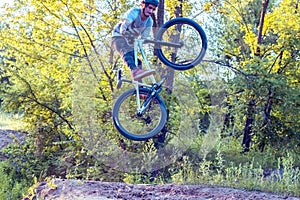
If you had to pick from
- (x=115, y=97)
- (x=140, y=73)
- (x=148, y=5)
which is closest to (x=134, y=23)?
(x=148, y=5)

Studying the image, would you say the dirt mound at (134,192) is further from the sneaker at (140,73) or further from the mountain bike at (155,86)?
the sneaker at (140,73)

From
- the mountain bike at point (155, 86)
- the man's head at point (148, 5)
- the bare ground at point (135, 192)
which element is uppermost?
the man's head at point (148, 5)

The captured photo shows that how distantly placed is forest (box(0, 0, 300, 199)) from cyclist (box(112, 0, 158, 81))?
9.12ft

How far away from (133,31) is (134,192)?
204 centimetres

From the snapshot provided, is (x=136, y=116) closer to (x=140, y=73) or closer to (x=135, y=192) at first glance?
(x=135, y=192)

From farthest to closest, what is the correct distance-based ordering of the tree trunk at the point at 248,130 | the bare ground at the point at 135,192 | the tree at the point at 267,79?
1. the tree trunk at the point at 248,130
2. the tree at the point at 267,79
3. the bare ground at the point at 135,192

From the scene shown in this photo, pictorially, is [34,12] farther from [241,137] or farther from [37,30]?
[241,137]

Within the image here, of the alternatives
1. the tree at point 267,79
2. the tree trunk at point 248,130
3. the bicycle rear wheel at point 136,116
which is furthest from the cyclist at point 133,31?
the tree trunk at point 248,130

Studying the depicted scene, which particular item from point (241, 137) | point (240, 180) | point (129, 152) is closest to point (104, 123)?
point (129, 152)

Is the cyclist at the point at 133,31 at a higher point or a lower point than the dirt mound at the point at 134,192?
higher

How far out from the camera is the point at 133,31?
10.7 ft

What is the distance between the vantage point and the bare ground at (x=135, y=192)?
4410mm

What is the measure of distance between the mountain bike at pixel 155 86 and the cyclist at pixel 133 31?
7 centimetres

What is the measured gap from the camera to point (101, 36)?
276 inches
